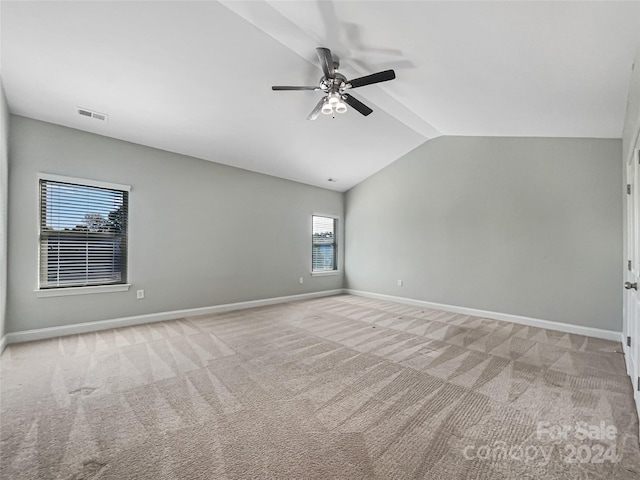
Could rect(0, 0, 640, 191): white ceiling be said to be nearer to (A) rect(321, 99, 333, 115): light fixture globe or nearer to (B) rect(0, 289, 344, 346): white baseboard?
(A) rect(321, 99, 333, 115): light fixture globe

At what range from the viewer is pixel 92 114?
3.54 metres

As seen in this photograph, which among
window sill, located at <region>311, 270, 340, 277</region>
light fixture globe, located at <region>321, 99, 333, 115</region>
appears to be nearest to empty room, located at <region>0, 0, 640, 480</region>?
light fixture globe, located at <region>321, 99, 333, 115</region>

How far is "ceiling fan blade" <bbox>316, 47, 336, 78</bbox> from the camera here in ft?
8.52

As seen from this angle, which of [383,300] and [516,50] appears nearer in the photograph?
[516,50]

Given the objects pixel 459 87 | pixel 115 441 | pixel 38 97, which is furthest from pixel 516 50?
pixel 38 97

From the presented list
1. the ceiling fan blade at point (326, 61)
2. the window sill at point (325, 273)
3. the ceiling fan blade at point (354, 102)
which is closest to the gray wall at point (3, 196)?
the ceiling fan blade at point (326, 61)

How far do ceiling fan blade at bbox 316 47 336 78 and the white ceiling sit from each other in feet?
0.85

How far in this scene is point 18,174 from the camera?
3.47 m

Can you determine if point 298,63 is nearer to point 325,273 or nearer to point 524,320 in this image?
point 325,273

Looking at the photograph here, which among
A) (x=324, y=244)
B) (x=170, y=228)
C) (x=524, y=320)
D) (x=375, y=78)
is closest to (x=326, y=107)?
(x=375, y=78)

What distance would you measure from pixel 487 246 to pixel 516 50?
10.6 feet

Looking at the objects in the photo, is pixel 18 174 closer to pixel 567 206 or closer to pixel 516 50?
pixel 516 50

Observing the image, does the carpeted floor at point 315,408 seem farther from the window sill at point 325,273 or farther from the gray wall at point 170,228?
the window sill at point 325,273

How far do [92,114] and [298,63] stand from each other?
2.60 meters
